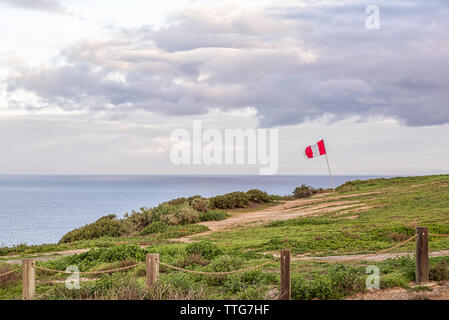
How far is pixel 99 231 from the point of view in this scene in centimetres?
2858

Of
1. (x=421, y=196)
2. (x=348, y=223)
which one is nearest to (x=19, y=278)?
(x=348, y=223)

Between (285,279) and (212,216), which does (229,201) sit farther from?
(285,279)

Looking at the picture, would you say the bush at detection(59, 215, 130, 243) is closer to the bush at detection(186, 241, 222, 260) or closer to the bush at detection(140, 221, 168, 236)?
the bush at detection(140, 221, 168, 236)

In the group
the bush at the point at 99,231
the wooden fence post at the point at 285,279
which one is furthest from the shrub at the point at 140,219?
the wooden fence post at the point at 285,279

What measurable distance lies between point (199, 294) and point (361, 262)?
5.97 meters

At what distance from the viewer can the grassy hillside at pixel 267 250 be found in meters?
9.46

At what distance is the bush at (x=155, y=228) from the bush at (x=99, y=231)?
1.34 m

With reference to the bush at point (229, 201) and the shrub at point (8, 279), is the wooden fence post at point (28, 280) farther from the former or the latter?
the bush at point (229, 201)

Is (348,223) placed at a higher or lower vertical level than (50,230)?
higher

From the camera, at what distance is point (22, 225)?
5306 centimetres

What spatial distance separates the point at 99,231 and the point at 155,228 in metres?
3.47

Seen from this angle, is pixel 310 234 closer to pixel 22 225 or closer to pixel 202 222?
pixel 202 222
